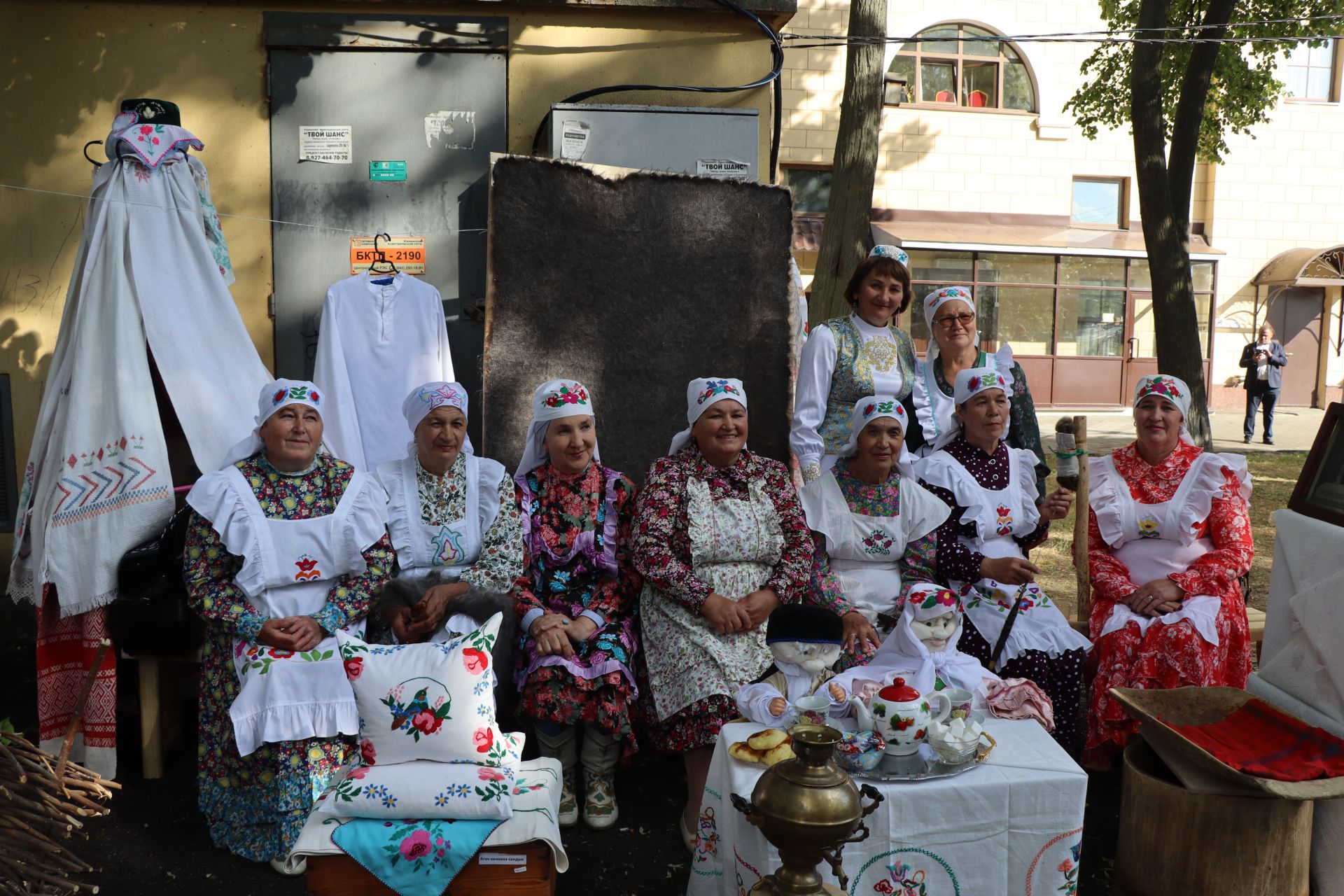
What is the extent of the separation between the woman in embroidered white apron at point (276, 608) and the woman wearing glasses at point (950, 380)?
7.53 ft

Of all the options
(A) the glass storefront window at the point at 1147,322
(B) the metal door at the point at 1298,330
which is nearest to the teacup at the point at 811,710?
(A) the glass storefront window at the point at 1147,322

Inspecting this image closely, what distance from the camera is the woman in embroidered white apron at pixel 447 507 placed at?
3.70 m

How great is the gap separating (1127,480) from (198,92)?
4.70 m

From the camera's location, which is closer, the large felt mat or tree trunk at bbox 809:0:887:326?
the large felt mat

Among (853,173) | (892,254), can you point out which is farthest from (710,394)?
(853,173)

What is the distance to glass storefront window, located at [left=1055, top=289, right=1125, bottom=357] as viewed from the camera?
1752cm

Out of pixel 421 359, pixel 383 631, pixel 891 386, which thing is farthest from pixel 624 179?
pixel 383 631

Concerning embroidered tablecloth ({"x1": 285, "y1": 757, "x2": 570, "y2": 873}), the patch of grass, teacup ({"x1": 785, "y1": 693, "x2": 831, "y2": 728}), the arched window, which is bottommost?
the patch of grass

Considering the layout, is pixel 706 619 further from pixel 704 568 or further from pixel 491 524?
pixel 491 524

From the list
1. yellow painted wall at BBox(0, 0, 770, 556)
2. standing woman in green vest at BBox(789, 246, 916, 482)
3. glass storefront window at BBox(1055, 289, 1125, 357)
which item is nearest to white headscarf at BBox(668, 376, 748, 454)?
standing woman in green vest at BBox(789, 246, 916, 482)

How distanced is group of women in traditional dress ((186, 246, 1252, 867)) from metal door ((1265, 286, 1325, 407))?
16.7 metres

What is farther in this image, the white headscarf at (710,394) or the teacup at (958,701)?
the white headscarf at (710,394)

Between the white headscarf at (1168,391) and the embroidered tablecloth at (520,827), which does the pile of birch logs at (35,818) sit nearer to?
the embroidered tablecloth at (520,827)

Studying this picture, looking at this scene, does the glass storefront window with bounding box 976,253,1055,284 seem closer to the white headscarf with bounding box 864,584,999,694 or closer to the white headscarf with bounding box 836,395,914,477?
the white headscarf with bounding box 836,395,914,477
